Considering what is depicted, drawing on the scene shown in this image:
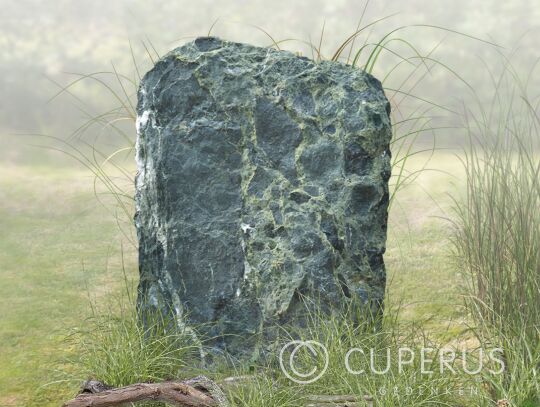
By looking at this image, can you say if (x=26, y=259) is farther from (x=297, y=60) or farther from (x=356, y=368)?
(x=356, y=368)

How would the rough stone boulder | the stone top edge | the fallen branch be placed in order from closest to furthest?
the fallen branch < the rough stone boulder < the stone top edge

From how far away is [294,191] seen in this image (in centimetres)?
395

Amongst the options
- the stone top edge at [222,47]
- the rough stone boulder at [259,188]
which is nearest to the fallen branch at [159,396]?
the rough stone boulder at [259,188]

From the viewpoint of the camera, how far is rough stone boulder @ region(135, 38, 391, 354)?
3.90 m

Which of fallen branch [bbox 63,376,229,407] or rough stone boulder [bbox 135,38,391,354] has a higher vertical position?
rough stone boulder [bbox 135,38,391,354]

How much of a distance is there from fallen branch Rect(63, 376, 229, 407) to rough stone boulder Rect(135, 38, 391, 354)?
1.61 feet

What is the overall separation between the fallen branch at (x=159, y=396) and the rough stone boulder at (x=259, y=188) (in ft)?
1.61

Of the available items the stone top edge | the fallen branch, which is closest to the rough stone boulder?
the stone top edge

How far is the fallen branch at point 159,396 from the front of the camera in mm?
3491

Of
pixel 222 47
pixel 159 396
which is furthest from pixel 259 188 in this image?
pixel 159 396

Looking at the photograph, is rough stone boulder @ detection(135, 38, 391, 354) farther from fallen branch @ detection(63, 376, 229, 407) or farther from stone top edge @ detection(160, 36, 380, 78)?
fallen branch @ detection(63, 376, 229, 407)

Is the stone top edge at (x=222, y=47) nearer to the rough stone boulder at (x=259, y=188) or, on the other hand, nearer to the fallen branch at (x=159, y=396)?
the rough stone boulder at (x=259, y=188)

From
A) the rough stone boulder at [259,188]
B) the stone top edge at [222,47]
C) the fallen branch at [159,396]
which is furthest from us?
the stone top edge at [222,47]

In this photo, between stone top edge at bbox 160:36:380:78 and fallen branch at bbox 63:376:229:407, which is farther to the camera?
stone top edge at bbox 160:36:380:78
